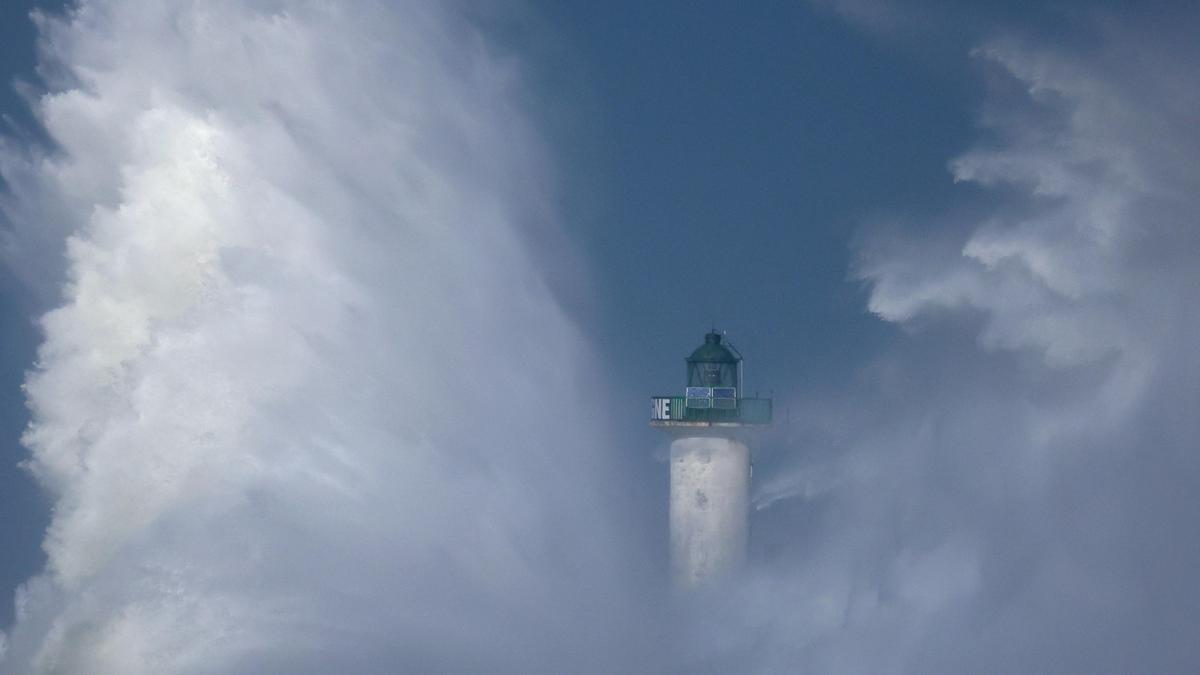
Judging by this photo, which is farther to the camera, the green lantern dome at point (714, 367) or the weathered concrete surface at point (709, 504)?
the green lantern dome at point (714, 367)

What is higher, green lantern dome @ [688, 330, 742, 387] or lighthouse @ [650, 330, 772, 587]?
green lantern dome @ [688, 330, 742, 387]

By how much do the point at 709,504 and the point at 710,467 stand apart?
0.57 m

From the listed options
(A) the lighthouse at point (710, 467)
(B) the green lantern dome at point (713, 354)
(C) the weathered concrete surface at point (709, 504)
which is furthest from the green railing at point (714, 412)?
(B) the green lantern dome at point (713, 354)

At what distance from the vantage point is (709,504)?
1339 inches

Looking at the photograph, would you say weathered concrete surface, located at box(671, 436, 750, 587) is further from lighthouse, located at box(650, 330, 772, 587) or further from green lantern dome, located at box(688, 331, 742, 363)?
green lantern dome, located at box(688, 331, 742, 363)

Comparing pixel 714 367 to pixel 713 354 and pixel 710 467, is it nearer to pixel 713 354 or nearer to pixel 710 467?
pixel 713 354

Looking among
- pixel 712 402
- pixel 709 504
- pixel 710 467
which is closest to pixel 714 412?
pixel 712 402

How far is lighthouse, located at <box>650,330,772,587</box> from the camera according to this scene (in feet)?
112

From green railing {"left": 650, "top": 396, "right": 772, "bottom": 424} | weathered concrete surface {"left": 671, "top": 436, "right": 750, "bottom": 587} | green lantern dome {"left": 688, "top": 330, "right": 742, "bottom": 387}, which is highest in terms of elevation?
green lantern dome {"left": 688, "top": 330, "right": 742, "bottom": 387}

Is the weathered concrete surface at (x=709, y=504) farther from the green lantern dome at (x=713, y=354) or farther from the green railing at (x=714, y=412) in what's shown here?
the green lantern dome at (x=713, y=354)

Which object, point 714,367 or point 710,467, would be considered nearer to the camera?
point 710,467

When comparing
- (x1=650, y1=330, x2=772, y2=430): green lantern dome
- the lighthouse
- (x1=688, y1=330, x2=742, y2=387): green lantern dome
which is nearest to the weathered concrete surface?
the lighthouse

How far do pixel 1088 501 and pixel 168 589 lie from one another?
13821 millimetres

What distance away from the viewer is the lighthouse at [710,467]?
34000mm
